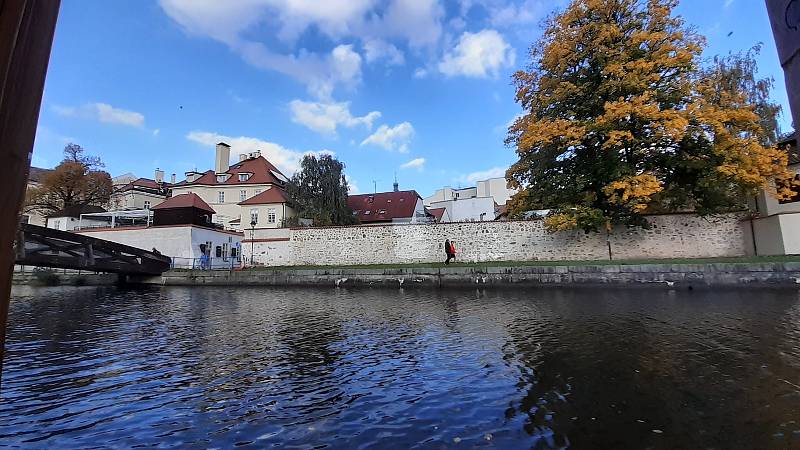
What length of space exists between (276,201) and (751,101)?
3831 cm

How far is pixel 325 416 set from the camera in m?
4.74

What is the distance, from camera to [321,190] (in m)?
42.0

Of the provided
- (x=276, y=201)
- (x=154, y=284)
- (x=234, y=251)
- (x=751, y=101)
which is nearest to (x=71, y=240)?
(x=154, y=284)

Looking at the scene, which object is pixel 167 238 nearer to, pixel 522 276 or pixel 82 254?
pixel 82 254

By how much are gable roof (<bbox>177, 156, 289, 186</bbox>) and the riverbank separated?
2332cm

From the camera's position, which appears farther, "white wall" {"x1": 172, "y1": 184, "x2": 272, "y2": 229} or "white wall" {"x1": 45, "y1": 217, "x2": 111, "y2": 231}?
"white wall" {"x1": 172, "y1": 184, "x2": 272, "y2": 229}

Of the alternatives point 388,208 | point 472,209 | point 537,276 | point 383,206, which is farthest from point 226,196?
point 537,276

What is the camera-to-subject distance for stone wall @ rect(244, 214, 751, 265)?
73.7 ft

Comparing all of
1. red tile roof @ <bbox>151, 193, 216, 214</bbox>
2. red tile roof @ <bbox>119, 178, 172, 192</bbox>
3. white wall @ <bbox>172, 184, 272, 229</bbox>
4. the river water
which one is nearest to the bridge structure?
red tile roof @ <bbox>151, 193, 216, 214</bbox>

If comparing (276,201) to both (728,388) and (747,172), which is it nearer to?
(747,172)

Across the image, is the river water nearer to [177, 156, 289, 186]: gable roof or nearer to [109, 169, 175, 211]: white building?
[177, 156, 289, 186]: gable roof

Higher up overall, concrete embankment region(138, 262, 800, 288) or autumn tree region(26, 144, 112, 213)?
autumn tree region(26, 144, 112, 213)

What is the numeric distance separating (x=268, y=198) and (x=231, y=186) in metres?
7.44

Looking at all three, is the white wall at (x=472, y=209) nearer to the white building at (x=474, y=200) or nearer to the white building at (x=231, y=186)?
the white building at (x=474, y=200)
